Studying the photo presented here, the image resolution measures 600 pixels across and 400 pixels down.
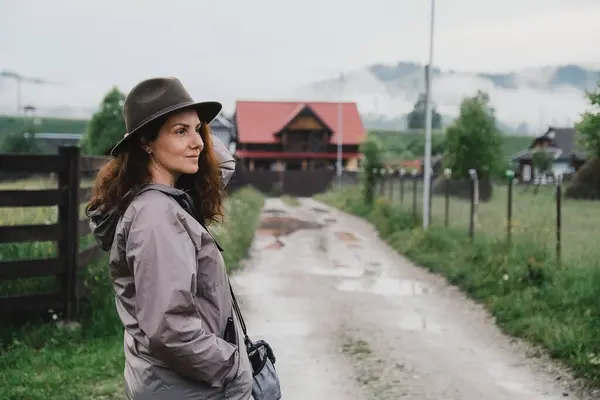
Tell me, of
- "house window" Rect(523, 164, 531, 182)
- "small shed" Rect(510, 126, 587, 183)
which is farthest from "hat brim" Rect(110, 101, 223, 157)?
"house window" Rect(523, 164, 531, 182)

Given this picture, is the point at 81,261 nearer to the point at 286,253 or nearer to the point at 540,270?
the point at 540,270

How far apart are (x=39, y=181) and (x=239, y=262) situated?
5237 millimetres

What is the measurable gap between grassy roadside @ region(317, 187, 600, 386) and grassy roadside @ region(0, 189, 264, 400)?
12.7ft

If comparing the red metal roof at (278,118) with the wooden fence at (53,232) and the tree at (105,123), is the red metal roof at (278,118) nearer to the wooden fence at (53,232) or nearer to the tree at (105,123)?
the tree at (105,123)

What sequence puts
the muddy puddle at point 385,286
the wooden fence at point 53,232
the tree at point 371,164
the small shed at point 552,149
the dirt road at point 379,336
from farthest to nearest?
the small shed at point 552,149 → the tree at point 371,164 → the muddy puddle at point 385,286 → the wooden fence at point 53,232 → the dirt road at point 379,336

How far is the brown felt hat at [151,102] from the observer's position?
2.33 metres

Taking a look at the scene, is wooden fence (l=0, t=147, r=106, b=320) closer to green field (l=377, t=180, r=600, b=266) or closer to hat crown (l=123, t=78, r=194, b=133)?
hat crown (l=123, t=78, r=194, b=133)

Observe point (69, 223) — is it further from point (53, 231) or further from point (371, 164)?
point (371, 164)

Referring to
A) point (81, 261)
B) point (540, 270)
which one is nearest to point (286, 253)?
point (540, 270)

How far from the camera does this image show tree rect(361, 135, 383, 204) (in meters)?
26.8

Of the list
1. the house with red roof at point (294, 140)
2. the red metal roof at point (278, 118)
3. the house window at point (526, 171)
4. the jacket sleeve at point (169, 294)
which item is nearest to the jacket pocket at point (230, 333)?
the jacket sleeve at point (169, 294)

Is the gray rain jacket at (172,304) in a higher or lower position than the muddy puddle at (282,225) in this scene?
higher

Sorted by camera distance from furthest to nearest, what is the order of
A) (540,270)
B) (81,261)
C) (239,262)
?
(239,262) < (540,270) < (81,261)

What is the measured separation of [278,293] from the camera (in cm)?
1009
